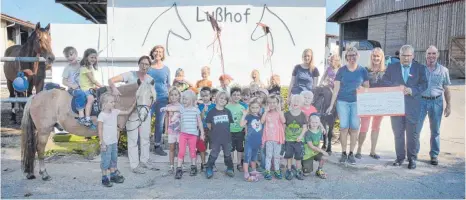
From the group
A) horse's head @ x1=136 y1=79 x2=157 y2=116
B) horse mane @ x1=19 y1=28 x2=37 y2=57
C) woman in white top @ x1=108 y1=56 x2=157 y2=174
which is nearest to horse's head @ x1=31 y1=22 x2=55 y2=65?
horse mane @ x1=19 y1=28 x2=37 y2=57

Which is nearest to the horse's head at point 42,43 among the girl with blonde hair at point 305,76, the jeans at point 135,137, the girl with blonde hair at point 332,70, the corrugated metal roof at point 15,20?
the jeans at point 135,137

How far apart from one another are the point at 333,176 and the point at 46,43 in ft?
17.3

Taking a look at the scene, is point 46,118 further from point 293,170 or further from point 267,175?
point 293,170

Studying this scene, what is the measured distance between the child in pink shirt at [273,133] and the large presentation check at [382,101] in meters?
1.31

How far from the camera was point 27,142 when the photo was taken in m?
4.57

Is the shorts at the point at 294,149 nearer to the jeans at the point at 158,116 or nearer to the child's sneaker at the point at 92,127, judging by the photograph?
the jeans at the point at 158,116

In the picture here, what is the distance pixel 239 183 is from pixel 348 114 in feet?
6.33

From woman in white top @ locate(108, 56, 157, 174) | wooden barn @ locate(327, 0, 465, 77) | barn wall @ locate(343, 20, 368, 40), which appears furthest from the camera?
barn wall @ locate(343, 20, 368, 40)

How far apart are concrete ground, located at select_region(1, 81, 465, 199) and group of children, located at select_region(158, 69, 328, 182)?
0.21 metres

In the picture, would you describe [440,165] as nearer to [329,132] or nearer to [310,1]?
[329,132]

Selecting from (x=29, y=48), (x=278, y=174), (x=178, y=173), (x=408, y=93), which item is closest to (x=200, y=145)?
(x=178, y=173)

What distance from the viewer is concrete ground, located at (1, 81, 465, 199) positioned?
418cm

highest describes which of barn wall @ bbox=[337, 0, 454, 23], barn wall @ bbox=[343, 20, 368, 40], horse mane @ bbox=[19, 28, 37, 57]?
barn wall @ bbox=[337, 0, 454, 23]

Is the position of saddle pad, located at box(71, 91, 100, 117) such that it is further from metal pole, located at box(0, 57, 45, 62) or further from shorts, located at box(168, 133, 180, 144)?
metal pole, located at box(0, 57, 45, 62)
